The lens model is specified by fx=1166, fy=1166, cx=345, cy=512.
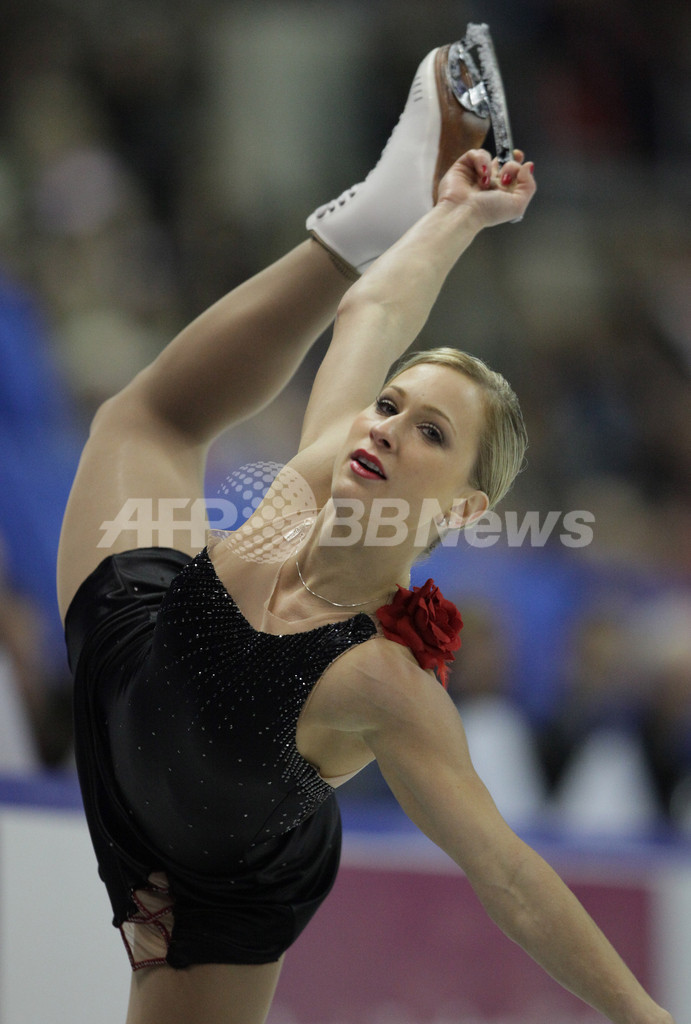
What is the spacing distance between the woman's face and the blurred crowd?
1.43 meters

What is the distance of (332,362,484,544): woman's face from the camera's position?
157 cm

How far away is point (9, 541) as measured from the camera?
324cm

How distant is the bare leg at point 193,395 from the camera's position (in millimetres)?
2033

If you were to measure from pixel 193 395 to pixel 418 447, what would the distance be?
666mm

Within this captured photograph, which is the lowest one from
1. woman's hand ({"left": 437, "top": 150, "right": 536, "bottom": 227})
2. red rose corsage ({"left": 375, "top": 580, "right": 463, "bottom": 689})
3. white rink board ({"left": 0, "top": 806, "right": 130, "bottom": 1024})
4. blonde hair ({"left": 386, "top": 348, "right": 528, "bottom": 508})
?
white rink board ({"left": 0, "top": 806, "right": 130, "bottom": 1024})

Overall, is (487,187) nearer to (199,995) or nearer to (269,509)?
(269,509)

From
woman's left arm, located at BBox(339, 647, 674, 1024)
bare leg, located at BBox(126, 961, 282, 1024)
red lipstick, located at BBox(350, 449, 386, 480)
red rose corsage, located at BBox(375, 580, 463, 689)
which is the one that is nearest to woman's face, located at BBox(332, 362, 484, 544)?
red lipstick, located at BBox(350, 449, 386, 480)

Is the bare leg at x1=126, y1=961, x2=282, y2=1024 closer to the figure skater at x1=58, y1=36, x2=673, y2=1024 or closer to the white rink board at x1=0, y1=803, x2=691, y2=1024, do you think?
the figure skater at x1=58, y1=36, x2=673, y2=1024

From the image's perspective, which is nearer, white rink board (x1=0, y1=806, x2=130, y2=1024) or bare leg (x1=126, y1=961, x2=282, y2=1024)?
bare leg (x1=126, y1=961, x2=282, y2=1024)

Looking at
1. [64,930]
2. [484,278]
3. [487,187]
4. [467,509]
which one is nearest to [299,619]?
[467,509]

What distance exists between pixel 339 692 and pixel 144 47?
4181 mm

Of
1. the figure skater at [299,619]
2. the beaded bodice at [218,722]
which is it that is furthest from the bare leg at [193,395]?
the beaded bodice at [218,722]

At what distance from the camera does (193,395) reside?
2.11 metres

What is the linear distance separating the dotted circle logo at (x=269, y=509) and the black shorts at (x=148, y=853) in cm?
20
